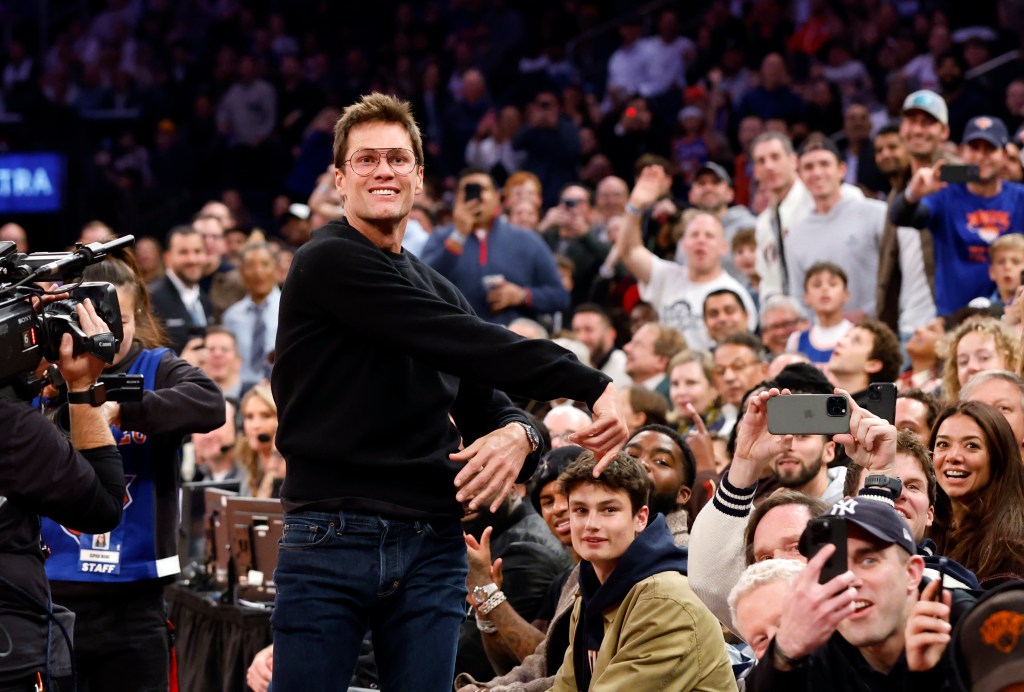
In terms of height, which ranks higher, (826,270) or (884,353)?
(826,270)

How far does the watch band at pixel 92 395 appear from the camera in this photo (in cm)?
405

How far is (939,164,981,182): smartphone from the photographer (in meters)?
7.13

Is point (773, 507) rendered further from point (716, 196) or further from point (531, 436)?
point (716, 196)

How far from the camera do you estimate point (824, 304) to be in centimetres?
780

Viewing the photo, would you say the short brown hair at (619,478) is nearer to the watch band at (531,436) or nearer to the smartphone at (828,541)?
the watch band at (531,436)

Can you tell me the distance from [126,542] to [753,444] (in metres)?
1.87

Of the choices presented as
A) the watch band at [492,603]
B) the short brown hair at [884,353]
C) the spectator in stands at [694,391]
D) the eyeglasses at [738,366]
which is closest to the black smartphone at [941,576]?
the watch band at [492,603]

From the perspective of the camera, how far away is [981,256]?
7723mm

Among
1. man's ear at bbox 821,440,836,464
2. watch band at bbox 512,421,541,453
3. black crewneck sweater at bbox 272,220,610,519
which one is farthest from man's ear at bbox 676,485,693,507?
black crewneck sweater at bbox 272,220,610,519

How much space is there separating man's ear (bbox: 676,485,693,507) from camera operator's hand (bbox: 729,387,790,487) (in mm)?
984

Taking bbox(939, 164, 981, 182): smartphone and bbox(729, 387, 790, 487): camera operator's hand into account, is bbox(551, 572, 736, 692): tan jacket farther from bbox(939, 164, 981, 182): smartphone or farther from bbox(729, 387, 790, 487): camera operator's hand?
bbox(939, 164, 981, 182): smartphone

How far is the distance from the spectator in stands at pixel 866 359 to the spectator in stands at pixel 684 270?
72.8 inches

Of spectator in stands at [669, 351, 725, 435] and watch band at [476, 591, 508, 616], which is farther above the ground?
spectator in stands at [669, 351, 725, 435]

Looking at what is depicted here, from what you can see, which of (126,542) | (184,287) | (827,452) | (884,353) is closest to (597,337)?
(884,353)
